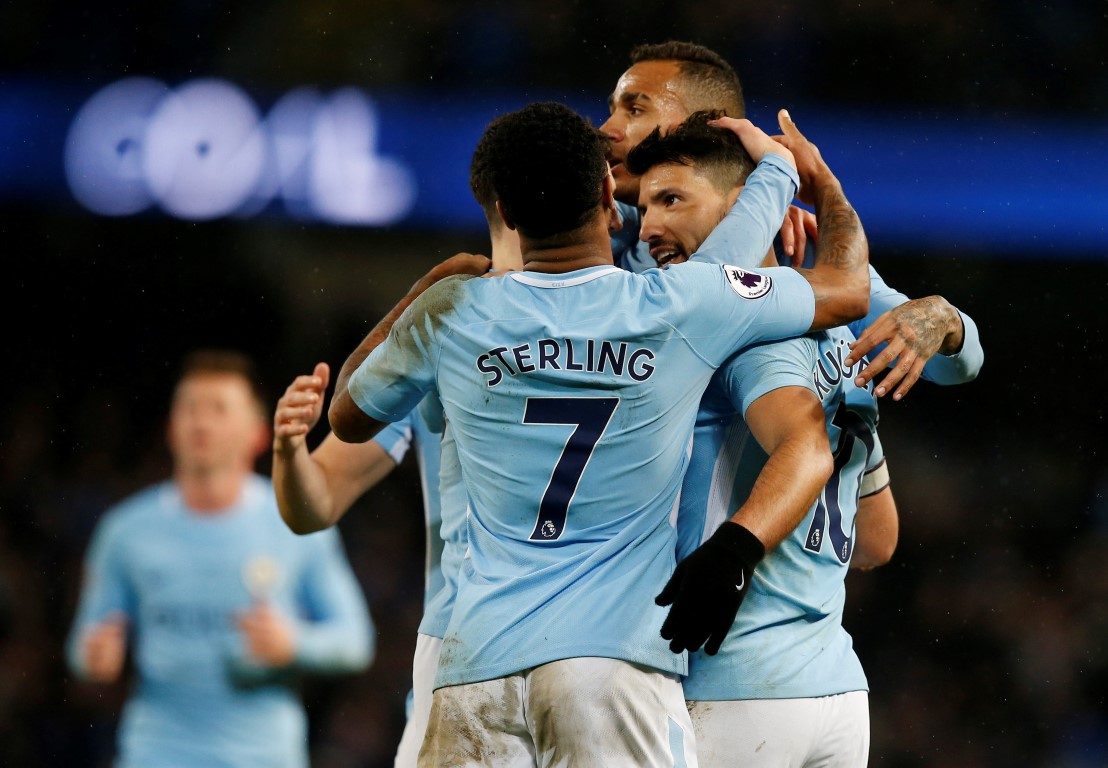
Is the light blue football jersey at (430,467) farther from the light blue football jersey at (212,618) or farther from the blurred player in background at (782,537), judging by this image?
the light blue football jersey at (212,618)

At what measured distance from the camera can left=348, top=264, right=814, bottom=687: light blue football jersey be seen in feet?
8.02

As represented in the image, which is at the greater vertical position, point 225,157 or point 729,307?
point 225,157

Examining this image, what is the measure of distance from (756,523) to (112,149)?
7.45 m

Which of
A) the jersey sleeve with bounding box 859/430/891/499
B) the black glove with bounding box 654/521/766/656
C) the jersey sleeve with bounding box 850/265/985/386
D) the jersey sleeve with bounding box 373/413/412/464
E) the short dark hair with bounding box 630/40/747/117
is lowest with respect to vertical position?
the black glove with bounding box 654/521/766/656

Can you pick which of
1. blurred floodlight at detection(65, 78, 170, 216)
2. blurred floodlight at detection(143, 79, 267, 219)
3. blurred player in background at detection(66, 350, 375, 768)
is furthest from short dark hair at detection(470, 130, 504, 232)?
blurred floodlight at detection(65, 78, 170, 216)

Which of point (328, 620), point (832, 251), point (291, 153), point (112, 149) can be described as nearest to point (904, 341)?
point (832, 251)

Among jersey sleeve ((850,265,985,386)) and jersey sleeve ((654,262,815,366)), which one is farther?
jersey sleeve ((850,265,985,386))

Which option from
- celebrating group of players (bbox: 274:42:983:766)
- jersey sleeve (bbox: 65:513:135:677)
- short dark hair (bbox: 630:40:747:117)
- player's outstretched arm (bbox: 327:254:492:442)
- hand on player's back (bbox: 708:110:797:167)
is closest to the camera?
celebrating group of players (bbox: 274:42:983:766)

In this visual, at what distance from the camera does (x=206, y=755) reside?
5145mm

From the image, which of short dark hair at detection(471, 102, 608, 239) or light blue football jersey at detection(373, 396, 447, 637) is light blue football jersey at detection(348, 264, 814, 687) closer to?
short dark hair at detection(471, 102, 608, 239)

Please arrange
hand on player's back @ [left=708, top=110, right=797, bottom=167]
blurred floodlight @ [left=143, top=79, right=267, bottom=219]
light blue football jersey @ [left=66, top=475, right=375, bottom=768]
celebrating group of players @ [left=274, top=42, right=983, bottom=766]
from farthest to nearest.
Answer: blurred floodlight @ [left=143, top=79, right=267, bottom=219]
light blue football jersey @ [left=66, top=475, right=375, bottom=768]
hand on player's back @ [left=708, top=110, right=797, bottom=167]
celebrating group of players @ [left=274, top=42, right=983, bottom=766]

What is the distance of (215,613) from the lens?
5.32 metres

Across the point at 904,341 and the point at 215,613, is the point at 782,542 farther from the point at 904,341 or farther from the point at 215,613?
the point at 215,613

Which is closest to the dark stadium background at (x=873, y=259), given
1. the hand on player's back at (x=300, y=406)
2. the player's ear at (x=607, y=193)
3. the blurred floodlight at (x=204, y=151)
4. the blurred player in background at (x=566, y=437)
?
the blurred floodlight at (x=204, y=151)
